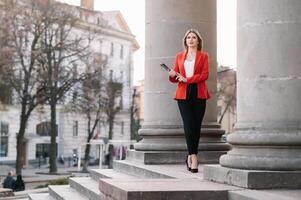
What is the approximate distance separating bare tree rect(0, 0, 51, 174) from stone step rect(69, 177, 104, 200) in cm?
2601

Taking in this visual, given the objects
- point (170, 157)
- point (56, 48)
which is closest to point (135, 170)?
point (170, 157)

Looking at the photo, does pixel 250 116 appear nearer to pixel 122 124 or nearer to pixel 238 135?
pixel 238 135

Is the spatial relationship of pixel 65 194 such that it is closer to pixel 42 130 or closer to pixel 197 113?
pixel 197 113

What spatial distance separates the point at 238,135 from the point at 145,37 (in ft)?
17.1

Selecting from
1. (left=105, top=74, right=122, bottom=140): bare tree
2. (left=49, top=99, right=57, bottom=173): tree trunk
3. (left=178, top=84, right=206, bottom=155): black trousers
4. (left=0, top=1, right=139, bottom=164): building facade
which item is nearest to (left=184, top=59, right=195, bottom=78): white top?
(left=178, top=84, right=206, bottom=155): black trousers

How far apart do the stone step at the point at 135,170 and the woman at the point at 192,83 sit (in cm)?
79

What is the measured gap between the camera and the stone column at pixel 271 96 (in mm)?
6801

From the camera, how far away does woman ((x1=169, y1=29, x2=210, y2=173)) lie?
8.72m

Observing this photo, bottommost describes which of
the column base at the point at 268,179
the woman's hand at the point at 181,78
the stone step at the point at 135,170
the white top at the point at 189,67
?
the stone step at the point at 135,170

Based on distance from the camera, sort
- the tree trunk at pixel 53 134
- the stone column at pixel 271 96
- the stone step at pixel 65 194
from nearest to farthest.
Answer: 1. the stone column at pixel 271 96
2. the stone step at pixel 65 194
3. the tree trunk at pixel 53 134

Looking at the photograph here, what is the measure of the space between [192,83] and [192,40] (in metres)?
0.60

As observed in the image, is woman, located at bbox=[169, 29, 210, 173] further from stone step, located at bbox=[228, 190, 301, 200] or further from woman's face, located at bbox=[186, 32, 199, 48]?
stone step, located at bbox=[228, 190, 301, 200]

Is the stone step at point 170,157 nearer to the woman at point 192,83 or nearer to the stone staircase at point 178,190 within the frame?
the stone staircase at point 178,190

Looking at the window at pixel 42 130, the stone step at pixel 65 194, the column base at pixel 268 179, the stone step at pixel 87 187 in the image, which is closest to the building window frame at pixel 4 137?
the window at pixel 42 130
